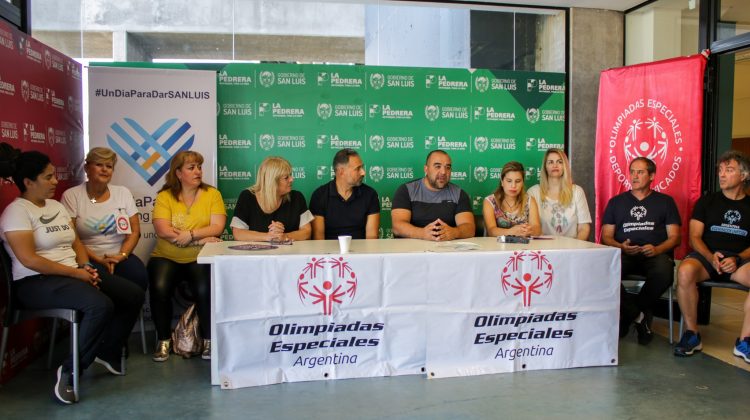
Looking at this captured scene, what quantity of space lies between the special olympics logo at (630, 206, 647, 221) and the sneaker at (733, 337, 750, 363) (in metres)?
1.03

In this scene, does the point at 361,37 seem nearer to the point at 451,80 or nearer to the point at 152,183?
the point at 451,80

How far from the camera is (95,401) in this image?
2.94m

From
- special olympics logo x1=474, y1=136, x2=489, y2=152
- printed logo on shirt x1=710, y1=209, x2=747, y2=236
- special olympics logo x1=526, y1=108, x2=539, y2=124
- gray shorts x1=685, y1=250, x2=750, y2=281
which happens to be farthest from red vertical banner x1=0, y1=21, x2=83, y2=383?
printed logo on shirt x1=710, y1=209, x2=747, y2=236

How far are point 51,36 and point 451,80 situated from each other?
3.01 meters

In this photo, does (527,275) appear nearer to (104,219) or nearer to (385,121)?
(385,121)

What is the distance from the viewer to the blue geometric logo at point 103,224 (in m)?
3.70

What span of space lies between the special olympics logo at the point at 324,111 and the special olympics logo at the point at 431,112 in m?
0.79

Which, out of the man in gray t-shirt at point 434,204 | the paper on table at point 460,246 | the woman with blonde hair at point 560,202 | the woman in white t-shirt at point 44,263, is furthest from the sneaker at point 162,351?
the woman with blonde hair at point 560,202

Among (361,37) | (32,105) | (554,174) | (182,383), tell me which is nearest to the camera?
(182,383)

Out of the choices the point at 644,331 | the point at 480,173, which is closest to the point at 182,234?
the point at 480,173

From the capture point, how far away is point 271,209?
154 inches

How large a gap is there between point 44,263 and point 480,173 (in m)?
3.36

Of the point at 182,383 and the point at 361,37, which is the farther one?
the point at 361,37

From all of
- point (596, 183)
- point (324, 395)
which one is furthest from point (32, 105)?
point (596, 183)
